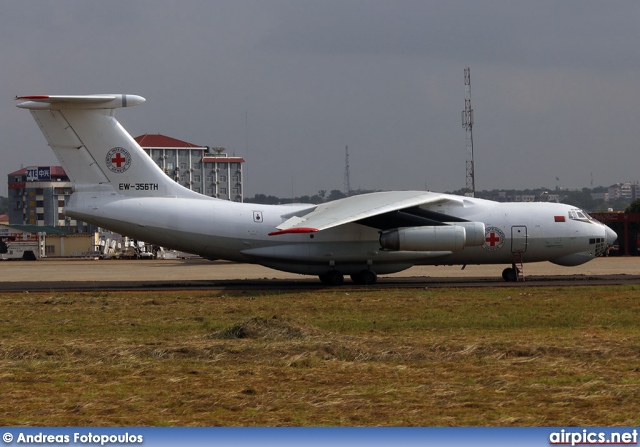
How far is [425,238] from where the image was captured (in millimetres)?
24250

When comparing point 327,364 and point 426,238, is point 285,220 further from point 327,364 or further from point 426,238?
point 327,364

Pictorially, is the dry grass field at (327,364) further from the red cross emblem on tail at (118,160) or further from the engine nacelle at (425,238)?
the red cross emblem on tail at (118,160)

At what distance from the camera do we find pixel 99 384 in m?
9.91

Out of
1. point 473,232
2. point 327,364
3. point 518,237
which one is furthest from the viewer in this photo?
point 518,237

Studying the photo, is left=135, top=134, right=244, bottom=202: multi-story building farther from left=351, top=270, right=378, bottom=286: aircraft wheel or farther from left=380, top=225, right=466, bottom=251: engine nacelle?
left=380, top=225, right=466, bottom=251: engine nacelle

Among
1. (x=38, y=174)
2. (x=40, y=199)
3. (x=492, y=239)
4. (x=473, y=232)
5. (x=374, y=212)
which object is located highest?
(x=38, y=174)

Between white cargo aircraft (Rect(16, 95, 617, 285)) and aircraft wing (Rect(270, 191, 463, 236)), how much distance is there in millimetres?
38

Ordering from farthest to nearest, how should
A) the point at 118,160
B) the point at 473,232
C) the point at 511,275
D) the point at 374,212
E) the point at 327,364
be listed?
the point at 511,275
the point at 118,160
the point at 473,232
the point at 374,212
the point at 327,364

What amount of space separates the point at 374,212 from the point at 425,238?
2113mm

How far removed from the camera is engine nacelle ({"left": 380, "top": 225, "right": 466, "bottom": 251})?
24.2 metres

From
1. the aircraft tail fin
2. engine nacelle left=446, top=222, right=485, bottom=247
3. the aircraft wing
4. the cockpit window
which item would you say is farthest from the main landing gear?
the cockpit window

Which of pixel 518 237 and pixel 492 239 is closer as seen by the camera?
pixel 492 239

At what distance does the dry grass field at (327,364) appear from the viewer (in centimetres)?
832

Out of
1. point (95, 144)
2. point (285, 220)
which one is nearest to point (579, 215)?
point (285, 220)
